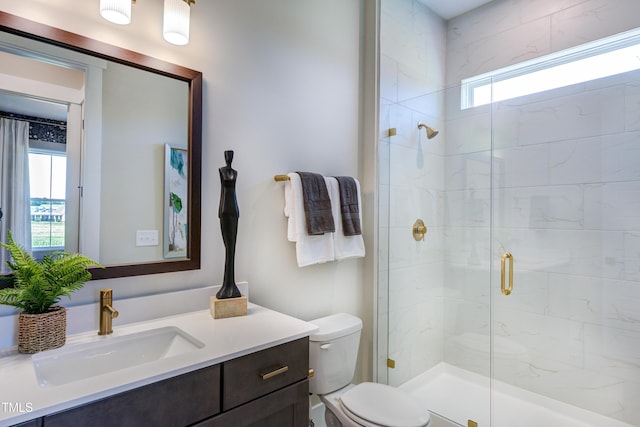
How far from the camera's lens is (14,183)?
3.66 feet

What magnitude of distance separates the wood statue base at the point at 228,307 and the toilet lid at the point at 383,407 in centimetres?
68

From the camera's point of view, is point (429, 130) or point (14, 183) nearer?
point (14, 183)

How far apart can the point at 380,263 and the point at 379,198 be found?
0.43 meters

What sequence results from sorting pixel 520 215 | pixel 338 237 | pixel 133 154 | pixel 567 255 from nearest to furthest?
1. pixel 133 154
2. pixel 338 237
3. pixel 567 255
4. pixel 520 215

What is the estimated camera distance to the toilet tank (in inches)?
67.0

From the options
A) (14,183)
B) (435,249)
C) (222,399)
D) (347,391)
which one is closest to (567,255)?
(435,249)

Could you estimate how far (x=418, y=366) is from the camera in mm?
2420

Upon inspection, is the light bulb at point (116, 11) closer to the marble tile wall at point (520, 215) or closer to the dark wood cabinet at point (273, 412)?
the dark wood cabinet at point (273, 412)

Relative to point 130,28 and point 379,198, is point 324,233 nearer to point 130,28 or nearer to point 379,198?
point 379,198

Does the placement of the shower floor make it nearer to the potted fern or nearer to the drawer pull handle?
the drawer pull handle

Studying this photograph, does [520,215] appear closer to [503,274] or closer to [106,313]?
[503,274]

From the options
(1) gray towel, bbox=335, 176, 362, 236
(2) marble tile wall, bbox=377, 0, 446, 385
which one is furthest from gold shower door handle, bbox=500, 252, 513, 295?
(1) gray towel, bbox=335, 176, 362, 236

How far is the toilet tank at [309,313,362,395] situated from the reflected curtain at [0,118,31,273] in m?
1.22

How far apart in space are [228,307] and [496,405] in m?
1.73
